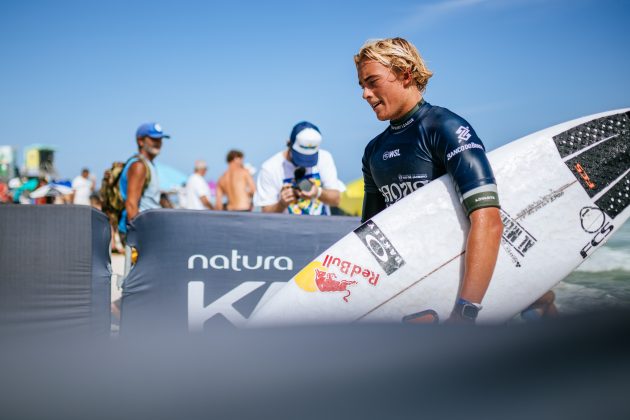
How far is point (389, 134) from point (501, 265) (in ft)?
2.36

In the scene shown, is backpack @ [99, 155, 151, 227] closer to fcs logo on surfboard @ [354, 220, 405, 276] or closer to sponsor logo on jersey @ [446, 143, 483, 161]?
fcs logo on surfboard @ [354, 220, 405, 276]

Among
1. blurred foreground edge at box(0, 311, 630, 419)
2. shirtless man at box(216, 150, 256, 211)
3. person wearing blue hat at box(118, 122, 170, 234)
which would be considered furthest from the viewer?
shirtless man at box(216, 150, 256, 211)

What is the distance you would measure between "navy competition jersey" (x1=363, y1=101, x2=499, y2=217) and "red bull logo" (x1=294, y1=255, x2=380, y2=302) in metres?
0.33

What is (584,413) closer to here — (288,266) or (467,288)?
(467,288)

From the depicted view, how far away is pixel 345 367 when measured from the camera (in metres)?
0.80

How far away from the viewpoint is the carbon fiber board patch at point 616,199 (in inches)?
104

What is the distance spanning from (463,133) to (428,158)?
238 millimetres

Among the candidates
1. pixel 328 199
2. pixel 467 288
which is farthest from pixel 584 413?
pixel 328 199

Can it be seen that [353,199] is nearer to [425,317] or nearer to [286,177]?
[286,177]

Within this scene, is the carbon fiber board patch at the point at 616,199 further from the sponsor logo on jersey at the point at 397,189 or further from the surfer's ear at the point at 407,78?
the surfer's ear at the point at 407,78

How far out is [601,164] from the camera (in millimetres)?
→ 2689

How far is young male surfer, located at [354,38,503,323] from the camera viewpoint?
202 cm

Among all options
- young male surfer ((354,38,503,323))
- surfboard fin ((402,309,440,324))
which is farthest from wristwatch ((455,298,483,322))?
surfboard fin ((402,309,440,324))


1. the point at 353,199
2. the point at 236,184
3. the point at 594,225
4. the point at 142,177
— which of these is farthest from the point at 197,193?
the point at 594,225
